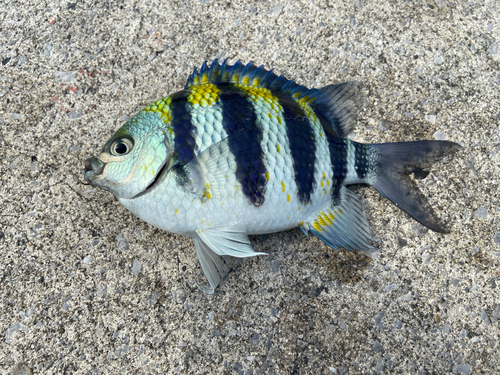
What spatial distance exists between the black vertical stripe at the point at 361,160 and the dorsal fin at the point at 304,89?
0.38 ft

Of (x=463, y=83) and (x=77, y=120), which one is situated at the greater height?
(x=463, y=83)

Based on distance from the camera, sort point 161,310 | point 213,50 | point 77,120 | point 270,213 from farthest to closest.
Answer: point 213,50 < point 77,120 < point 161,310 < point 270,213

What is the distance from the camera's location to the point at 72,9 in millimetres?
2145

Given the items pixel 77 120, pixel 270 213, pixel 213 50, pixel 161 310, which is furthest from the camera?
pixel 213 50

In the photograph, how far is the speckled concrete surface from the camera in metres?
1.68

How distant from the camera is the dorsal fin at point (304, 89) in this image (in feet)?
5.57

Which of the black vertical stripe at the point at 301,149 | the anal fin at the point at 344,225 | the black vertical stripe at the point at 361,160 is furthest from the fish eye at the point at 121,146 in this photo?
the black vertical stripe at the point at 361,160

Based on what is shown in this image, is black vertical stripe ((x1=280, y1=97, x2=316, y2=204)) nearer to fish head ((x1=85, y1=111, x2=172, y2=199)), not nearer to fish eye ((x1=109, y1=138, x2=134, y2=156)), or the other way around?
fish head ((x1=85, y1=111, x2=172, y2=199))

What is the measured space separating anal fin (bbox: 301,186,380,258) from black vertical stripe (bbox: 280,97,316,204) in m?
0.13

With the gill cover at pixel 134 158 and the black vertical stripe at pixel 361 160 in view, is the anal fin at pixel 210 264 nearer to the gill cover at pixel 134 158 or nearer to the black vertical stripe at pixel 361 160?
the gill cover at pixel 134 158

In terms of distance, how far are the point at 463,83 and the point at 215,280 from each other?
1625 mm

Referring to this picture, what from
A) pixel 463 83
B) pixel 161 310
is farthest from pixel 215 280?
pixel 463 83

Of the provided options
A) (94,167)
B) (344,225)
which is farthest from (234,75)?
(344,225)

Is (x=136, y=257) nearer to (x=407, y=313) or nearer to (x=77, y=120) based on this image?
(x=77, y=120)
